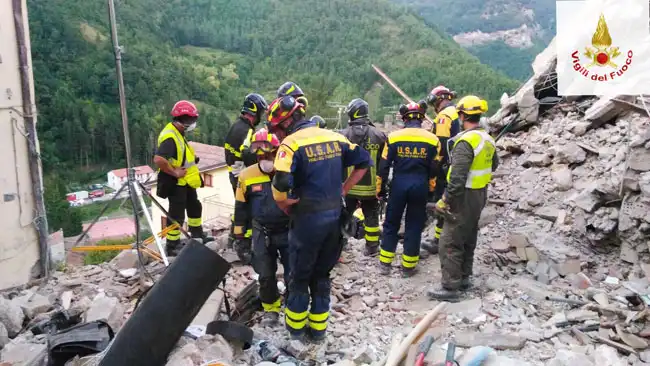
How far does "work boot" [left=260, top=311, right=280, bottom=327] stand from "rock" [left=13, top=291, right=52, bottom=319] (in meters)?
1.90

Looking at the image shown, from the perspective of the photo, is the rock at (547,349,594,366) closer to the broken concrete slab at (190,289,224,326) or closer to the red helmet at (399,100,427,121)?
the broken concrete slab at (190,289,224,326)

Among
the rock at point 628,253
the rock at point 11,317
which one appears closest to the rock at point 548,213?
the rock at point 628,253

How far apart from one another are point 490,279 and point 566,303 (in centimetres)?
85

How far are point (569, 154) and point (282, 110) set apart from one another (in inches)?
192

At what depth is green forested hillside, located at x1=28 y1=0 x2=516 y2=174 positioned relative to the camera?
50.2m

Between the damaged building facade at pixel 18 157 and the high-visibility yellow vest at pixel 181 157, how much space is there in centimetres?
133

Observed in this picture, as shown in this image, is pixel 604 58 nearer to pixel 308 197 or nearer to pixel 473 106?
pixel 473 106

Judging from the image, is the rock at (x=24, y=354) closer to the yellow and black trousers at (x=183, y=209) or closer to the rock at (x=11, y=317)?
the rock at (x=11, y=317)

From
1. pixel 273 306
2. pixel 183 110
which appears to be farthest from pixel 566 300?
pixel 183 110

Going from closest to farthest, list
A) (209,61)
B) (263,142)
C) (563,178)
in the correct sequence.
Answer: (263,142), (563,178), (209,61)

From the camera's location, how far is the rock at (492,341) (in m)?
3.88

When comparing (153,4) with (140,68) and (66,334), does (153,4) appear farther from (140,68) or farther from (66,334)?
(66,334)

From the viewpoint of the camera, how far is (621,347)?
3.82 m

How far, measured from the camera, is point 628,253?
17.8 ft
